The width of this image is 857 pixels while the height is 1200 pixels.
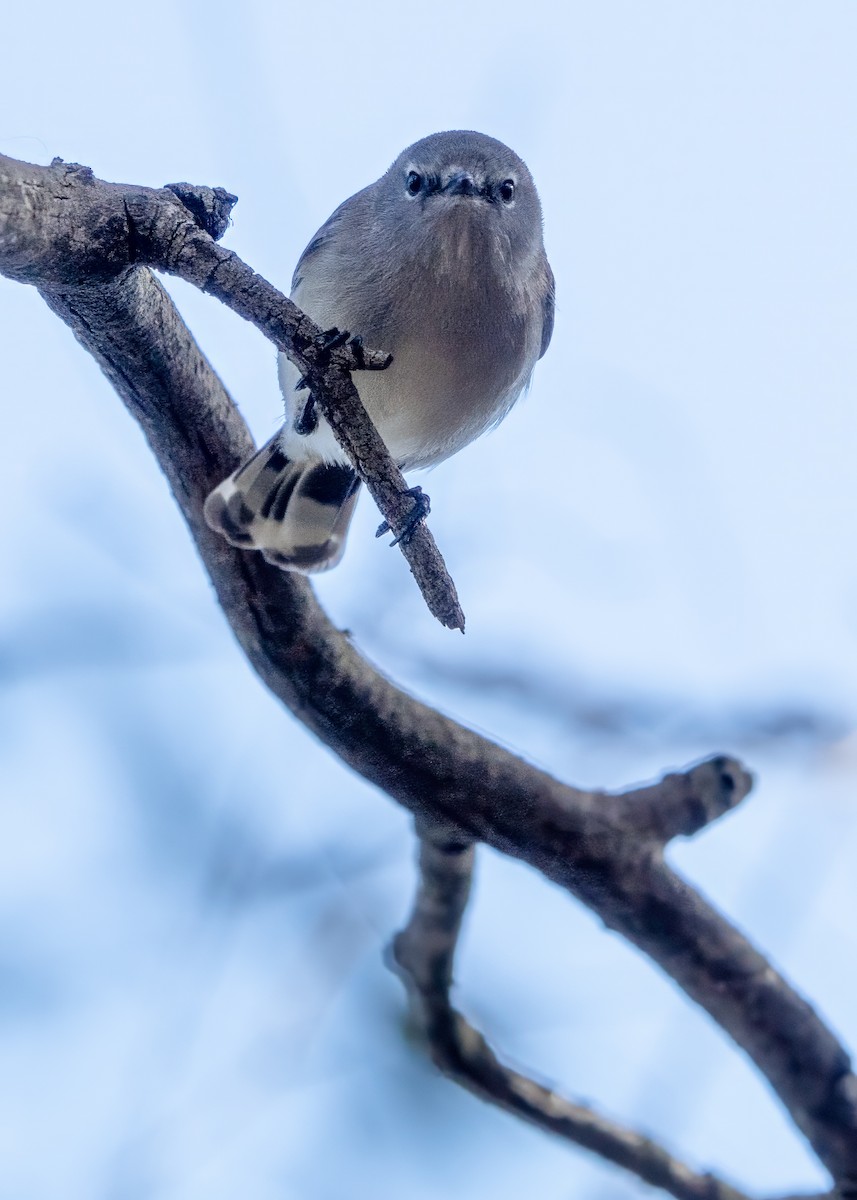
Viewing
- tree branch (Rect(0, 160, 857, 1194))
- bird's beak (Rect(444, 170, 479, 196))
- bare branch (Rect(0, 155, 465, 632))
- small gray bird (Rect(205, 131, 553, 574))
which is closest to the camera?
bare branch (Rect(0, 155, 465, 632))

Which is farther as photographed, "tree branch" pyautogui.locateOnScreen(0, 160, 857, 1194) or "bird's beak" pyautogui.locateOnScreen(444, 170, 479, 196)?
"bird's beak" pyautogui.locateOnScreen(444, 170, 479, 196)

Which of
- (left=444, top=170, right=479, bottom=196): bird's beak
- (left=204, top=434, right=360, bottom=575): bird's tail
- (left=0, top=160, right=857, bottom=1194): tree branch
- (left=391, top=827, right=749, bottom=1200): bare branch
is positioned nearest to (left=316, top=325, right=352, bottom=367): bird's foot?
(left=0, top=160, right=857, bottom=1194): tree branch

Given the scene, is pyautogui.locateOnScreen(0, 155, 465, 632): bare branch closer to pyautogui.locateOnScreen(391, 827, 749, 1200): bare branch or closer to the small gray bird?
the small gray bird

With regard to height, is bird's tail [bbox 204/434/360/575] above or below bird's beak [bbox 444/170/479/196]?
below

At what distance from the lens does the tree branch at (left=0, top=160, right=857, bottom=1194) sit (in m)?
2.93

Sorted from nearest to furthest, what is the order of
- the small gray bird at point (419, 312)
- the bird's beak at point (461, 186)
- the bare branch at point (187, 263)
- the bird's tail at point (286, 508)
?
the bare branch at point (187, 263) < the bird's tail at point (286, 508) < the small gray bird at point (419, 312) < the bird's beak at point (461, 186)

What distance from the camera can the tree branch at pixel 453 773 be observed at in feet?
9.62

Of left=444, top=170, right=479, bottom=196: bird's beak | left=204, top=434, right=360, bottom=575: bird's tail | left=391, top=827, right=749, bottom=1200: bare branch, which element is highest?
left=444, top=170, right=479, bottom=196: bird's beak

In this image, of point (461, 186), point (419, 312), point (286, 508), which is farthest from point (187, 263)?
point (461, 186)

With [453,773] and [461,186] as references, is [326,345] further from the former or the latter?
[461,186]

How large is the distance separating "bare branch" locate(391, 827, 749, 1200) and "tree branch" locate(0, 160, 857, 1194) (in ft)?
0.75

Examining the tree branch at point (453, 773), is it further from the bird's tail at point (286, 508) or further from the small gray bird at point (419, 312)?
the small gray bird at point (419, 312)

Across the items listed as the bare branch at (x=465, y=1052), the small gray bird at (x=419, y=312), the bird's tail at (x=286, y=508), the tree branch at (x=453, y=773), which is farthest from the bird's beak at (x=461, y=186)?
the bare branch at (x=465, y=1052)

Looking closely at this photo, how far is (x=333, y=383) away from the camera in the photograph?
8.42ft
